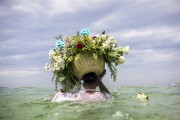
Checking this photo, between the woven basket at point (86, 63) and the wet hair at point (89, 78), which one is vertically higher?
the woven basket at point (86, 63)

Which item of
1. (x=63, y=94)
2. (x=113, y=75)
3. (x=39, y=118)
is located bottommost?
(x=39, y=118)

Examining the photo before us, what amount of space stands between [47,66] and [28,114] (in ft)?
4.62

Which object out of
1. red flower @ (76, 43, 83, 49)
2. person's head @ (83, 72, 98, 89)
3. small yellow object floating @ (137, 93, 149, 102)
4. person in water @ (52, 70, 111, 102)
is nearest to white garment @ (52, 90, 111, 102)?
person in water @ (52, 70, 111, 102)

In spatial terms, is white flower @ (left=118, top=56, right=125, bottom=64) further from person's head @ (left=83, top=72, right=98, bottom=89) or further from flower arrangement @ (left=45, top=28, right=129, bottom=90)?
person's head @ (left=83, top=72, right=98, bottom=89)

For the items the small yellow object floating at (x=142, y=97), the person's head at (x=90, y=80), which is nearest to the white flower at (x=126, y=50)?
the person's head at (x=90, y=80)

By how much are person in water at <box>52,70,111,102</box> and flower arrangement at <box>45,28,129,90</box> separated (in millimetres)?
420

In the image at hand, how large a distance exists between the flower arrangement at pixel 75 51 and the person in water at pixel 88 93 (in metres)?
0.42

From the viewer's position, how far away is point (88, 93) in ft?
24.3

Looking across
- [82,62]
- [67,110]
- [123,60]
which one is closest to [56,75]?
[82,62]

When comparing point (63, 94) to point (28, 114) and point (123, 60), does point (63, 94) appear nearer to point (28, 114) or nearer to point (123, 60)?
point (28, 114)

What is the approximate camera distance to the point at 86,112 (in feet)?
21.0

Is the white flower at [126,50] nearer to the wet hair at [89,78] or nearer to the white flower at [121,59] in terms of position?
the white flower at [121,59]

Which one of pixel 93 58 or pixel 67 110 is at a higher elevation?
pixel 93 58

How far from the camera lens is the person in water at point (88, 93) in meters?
7.32
